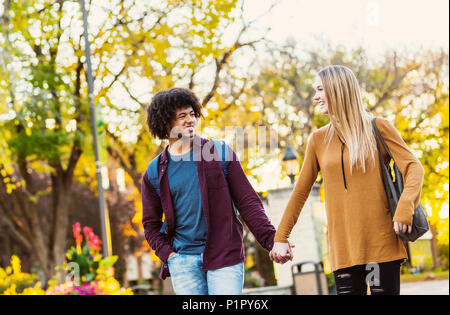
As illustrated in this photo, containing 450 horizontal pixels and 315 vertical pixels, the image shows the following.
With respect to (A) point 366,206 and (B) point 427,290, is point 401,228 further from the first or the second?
(B) point 427,290

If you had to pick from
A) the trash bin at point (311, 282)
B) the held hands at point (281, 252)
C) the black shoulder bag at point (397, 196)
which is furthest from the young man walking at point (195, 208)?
the trash bin at point (311, 282)

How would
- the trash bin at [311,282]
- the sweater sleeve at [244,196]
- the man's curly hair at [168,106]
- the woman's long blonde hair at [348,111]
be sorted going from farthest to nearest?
the trash bin at [311,282]
the man's curly hair at [168,106]
the sweater sleeve at [244,196]
the woman's long blonde hair at [348,111]

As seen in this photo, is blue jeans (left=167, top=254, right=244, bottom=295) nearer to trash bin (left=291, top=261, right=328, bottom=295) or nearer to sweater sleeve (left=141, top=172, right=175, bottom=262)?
sweater sleeve (left=141, top=172, right=175, bottom=262)

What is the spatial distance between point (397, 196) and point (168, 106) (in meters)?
1.39

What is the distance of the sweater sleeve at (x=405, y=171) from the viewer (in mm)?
3539

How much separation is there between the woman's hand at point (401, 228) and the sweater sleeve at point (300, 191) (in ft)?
2.15

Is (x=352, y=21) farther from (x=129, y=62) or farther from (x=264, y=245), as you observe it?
(x=264, y=245)

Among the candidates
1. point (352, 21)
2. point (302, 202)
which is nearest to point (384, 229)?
point (302, 202)

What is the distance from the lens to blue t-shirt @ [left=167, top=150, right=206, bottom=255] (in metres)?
3.88

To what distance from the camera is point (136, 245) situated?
4225 cm

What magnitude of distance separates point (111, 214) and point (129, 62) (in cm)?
2229

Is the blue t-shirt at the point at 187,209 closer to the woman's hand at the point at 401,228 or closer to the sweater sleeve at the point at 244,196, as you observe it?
the sweater sleeve at the point at 244,196

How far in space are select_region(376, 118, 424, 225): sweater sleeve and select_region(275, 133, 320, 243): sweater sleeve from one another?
0.44 meters

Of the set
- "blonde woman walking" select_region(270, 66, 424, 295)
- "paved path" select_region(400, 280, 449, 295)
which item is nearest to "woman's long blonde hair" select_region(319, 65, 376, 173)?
"blonde woman walking" select_region(270, 66, 424, 295)
